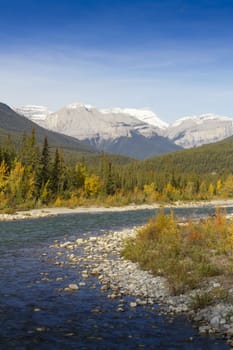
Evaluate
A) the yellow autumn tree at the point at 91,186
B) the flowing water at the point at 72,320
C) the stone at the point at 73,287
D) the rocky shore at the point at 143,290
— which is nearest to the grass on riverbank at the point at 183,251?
the rocky shore at the point at 143,290

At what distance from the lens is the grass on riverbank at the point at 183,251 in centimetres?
1986

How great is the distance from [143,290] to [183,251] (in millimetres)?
6538

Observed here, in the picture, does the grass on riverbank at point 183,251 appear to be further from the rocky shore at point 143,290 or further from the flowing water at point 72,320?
the flowing water at point 72,320

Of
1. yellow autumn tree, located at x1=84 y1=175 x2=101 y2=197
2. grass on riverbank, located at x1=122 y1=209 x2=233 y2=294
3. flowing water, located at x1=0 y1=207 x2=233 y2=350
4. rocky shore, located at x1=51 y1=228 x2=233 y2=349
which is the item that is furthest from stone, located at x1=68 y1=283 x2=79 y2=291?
yellow autumn tree, located at x1=84 y1=175 x2=101 y2=197

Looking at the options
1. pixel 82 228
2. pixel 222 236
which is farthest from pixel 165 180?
pixel 222 236

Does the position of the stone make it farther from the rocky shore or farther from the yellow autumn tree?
the yellow autumn tree

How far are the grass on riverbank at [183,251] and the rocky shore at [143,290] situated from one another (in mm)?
628

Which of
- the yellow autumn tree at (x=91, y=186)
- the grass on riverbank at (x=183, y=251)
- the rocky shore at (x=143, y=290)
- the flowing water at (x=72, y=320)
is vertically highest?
the yellow autumn tree at (x=91, y=186)

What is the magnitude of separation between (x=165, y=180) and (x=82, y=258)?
354 ft

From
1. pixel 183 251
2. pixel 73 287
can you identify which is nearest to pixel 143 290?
pixel 73 287

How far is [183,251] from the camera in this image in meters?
24.4

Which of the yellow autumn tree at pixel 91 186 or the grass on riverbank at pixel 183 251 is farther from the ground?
the yellow autumn tree at pixel 91 186

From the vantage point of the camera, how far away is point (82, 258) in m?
25.9

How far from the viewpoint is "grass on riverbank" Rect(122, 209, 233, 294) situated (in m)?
19.9
